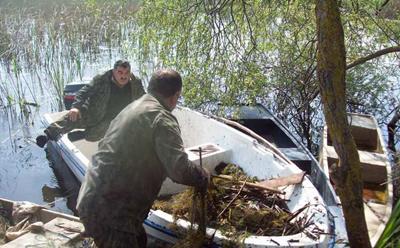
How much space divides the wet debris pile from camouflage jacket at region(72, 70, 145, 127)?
2579 millimetres

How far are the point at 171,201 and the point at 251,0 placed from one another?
3.25 m

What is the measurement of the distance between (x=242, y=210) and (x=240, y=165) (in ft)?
4.61

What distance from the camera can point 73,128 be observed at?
676 centimetres

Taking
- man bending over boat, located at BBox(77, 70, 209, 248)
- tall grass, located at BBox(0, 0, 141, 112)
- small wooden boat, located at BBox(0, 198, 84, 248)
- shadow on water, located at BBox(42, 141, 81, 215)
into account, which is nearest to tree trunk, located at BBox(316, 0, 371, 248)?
man bending over boat, located at BBox(77, 70, 209, 248)

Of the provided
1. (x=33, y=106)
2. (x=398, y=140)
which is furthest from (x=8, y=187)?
(x=398, y=140)

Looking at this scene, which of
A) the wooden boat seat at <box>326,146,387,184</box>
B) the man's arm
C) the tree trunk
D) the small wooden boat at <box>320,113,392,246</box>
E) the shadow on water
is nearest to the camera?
the tree trunk

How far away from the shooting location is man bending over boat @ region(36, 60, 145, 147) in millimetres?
6418

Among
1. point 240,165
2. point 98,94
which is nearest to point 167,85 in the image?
point 240,165

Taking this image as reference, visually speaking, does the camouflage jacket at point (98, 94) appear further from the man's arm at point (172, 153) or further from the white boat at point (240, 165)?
the man's arm at point (172, 153)

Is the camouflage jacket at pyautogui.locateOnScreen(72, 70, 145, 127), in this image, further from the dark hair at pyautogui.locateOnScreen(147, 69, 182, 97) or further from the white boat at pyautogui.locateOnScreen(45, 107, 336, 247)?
the dark hair at pyautogui.locateOnScreen(147, 69, 182, 97)

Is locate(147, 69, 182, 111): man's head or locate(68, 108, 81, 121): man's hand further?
locate(68, 108, 81, 121): man's hand

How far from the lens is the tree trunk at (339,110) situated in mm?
2748

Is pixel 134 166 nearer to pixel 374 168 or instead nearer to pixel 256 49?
pixel 256 49

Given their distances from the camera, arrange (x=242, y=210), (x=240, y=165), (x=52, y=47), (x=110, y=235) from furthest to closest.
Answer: (x=52, y=47)
(x=240, y=165)
(x=242, y=210)
(x=110, y=235)
